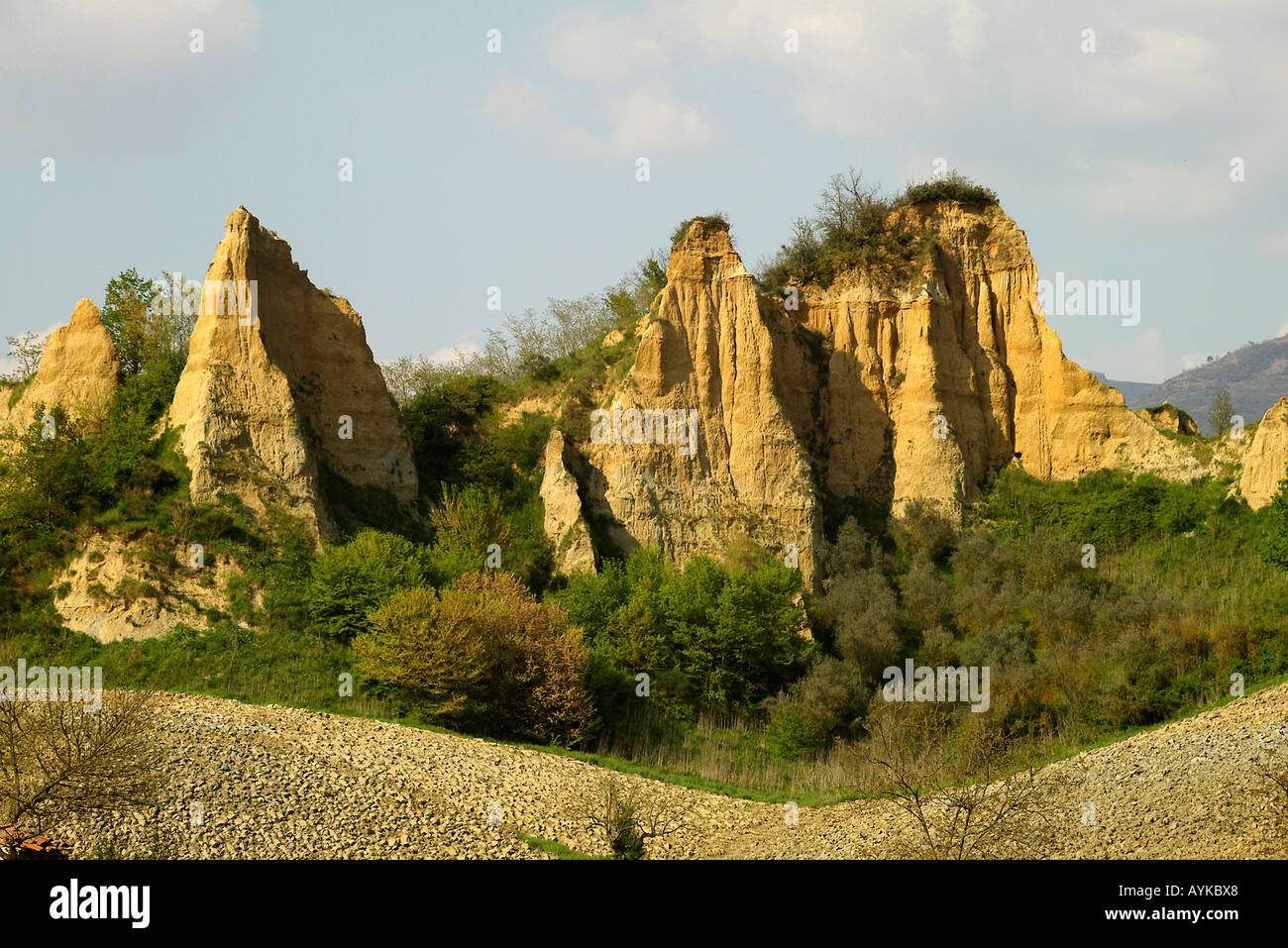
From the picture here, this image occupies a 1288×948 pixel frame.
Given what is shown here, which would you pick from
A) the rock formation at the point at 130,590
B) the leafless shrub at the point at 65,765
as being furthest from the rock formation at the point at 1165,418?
the leafless shrub at the point at 65,765

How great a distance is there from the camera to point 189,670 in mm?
27703

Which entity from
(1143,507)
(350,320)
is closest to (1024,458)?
(1143,507)

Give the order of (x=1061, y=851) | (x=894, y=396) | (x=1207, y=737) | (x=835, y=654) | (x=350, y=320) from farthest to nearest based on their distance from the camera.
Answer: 1. (x=894, y=396)
2. (x=350, y=320)
3. (x=835, y=654)
4. (x=1207, y=737)
5. (x=1061, y=851)

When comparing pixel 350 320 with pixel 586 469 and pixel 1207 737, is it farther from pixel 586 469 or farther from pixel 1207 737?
pixel 1207 737

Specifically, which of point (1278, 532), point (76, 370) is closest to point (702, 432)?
point (1278, 532)

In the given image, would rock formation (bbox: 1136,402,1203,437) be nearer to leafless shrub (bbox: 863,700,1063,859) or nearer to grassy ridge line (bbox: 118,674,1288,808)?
leafless shrub (bbox: 863,700,1063,859)

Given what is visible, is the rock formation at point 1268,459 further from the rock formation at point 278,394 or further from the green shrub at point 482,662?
the rock formation at point 278,394

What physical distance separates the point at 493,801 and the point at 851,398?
23.1 m

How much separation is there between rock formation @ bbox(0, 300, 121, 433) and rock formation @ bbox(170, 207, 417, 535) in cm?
251

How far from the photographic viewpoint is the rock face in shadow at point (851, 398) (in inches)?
1499

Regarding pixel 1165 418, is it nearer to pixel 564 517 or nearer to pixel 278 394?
pixel 564 517

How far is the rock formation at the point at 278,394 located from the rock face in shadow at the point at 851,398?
6688 millimetres

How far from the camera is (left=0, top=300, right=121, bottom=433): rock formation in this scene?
33969mm

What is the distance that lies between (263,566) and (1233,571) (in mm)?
26321
